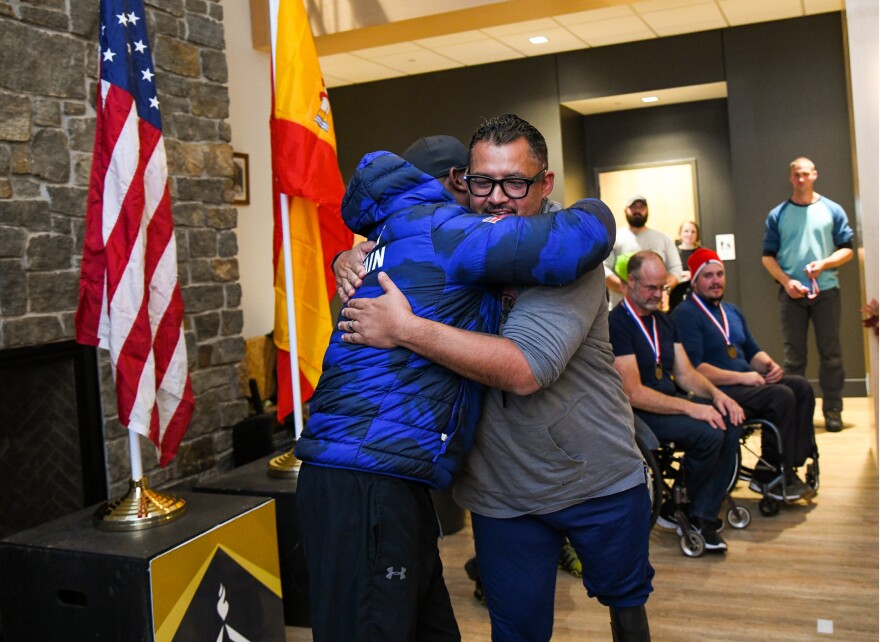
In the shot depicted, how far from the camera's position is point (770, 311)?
24.7 ft

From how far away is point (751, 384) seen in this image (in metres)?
4.47

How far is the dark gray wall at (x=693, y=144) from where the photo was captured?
819cm

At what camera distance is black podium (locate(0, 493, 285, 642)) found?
2621mm

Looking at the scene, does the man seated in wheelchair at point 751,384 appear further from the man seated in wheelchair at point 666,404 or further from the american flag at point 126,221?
the american flag at point 126,221

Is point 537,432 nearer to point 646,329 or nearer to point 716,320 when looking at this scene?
point 646,329

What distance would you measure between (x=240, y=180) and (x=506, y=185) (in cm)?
346

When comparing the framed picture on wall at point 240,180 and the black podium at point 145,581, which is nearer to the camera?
the black podium at point 145,581

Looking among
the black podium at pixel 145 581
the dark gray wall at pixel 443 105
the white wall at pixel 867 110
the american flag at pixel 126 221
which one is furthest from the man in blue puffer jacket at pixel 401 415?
the dark gray wall at pixel 443 105

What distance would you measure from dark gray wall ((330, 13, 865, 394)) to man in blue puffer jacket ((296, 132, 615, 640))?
6.18 meters

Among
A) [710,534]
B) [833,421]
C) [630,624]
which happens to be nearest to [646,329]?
[710,534]

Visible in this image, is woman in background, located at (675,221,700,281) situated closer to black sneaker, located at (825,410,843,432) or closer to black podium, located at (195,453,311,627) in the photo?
black sneaker, located at (825,410,843,432)

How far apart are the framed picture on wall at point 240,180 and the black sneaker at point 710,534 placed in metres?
2.94

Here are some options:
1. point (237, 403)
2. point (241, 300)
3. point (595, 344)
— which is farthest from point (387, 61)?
point (595, 344)

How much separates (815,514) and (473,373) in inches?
133
